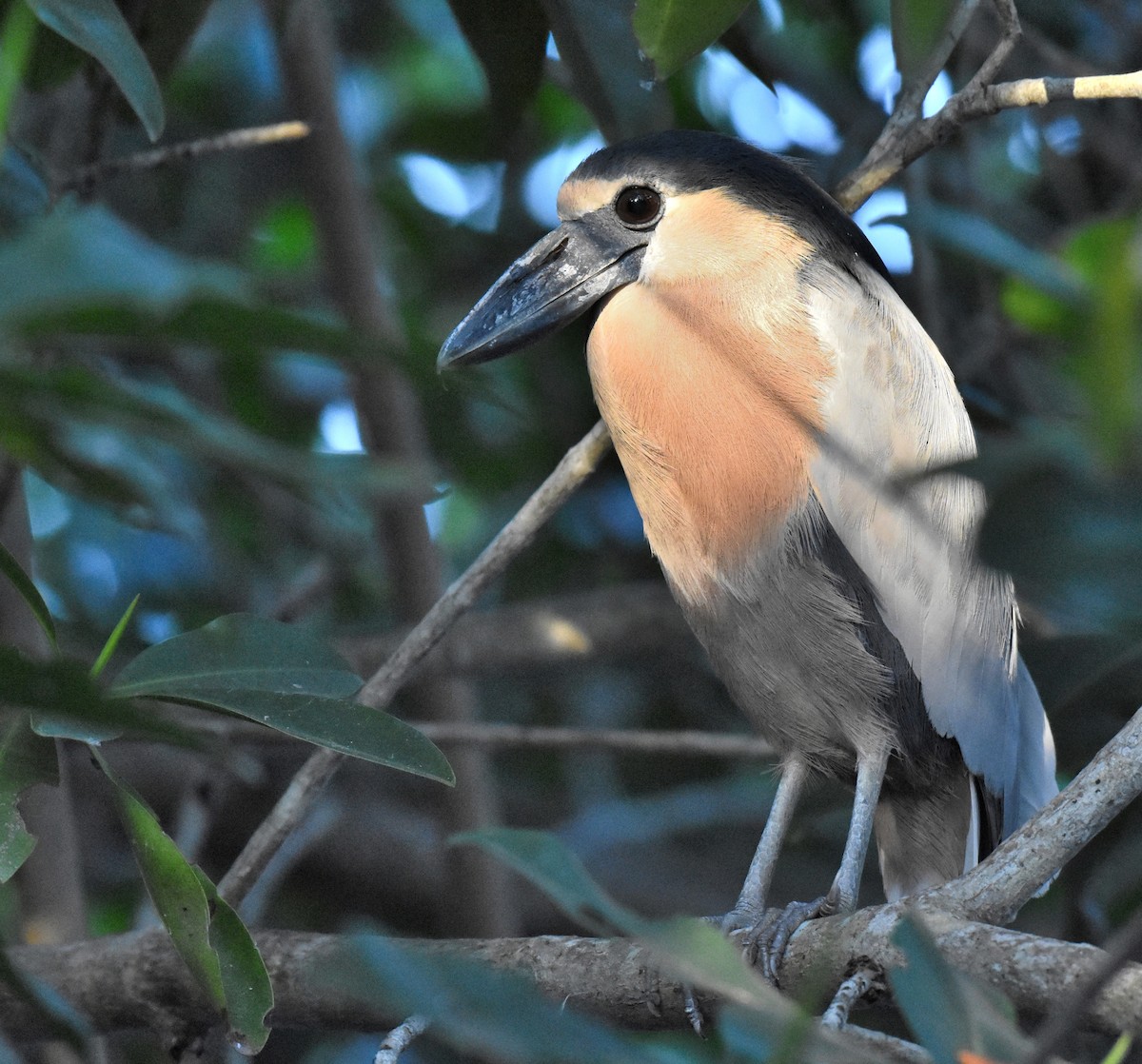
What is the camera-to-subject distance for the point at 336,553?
2332 millimetres

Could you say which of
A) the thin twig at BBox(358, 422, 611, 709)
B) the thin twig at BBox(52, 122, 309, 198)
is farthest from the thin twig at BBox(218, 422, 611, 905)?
the thin twig at BBox(52, 122, 309, 198)

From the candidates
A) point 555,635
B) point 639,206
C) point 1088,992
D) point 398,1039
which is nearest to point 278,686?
point 398,1039

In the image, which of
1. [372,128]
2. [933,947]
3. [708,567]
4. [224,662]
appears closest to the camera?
[933,947]

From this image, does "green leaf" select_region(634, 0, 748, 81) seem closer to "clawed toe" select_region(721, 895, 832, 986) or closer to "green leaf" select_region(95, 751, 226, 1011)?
"green leaf" select_region(95, 751, 226, 1011)

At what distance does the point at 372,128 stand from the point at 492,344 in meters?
1.69

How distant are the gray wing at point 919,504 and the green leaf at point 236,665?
2.27 feet

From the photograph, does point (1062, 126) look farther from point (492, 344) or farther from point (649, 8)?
point (649, 8)

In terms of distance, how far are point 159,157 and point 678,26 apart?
0.69 meters

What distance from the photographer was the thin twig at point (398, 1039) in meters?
1.07


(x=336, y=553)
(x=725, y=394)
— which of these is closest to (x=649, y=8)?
(x=725, y=394)

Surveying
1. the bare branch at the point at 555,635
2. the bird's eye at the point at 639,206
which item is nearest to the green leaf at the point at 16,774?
the bird's eye at the point at 639,206

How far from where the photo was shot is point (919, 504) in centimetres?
152

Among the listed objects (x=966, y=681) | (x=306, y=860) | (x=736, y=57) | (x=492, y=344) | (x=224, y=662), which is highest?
(x=736, y=57)

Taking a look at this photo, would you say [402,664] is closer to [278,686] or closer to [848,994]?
[278,686]
